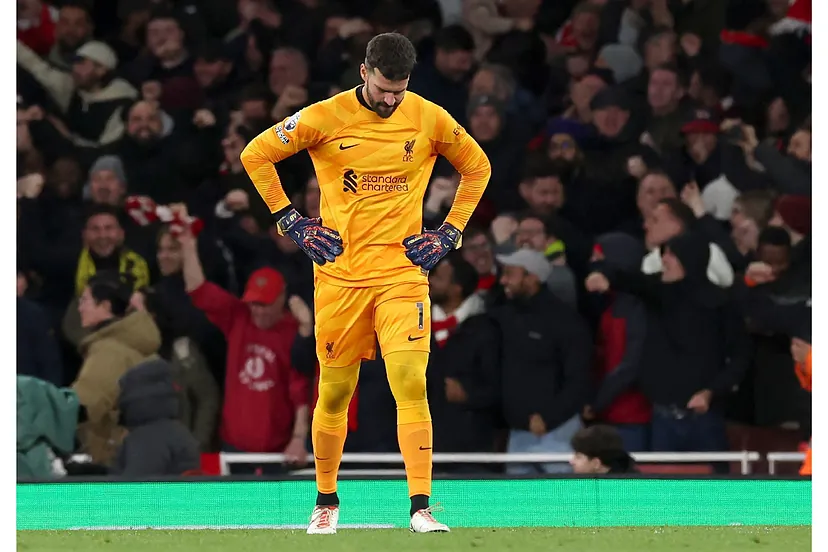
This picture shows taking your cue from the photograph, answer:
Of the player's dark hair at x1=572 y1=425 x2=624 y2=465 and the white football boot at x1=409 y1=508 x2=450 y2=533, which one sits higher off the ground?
the player's dark hair at x1=572 y1=425 x2=624 y2=465

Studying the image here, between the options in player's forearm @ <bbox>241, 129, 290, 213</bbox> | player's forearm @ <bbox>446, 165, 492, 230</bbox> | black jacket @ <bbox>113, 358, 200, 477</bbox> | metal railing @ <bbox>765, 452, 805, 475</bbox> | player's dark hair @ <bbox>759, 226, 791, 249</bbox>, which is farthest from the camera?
player's dark hair @ <bbox>759, 226, 791, 249</bbox>

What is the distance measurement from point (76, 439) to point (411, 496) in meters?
4.45

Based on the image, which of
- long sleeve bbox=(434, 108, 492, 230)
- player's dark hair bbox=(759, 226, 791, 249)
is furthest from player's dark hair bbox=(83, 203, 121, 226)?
player's dark hair bbox=(759, 226, 791, 249)

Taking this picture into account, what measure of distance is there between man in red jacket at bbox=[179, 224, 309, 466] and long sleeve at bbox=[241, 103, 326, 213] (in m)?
3.47

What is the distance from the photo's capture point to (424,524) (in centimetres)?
753

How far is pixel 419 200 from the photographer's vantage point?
26.3 ft

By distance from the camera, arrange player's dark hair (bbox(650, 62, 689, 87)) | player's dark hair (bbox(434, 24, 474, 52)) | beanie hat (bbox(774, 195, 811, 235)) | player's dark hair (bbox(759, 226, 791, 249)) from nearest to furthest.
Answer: player's dark hair (bbox(759, 226, 791, 249)) < beanie hat (bbox(774, 195, 811, 235)) < player's dark hair (bbox(650, 62, 689, 87)) < player's dark hair (bbox(434, 24, 474, 52))

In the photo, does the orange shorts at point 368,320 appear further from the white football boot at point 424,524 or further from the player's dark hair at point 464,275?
the player's dark hair at point 464,275

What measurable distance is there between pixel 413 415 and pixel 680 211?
14.3ft

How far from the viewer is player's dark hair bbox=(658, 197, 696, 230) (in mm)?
11391

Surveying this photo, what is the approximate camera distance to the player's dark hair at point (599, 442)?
33.6 ft

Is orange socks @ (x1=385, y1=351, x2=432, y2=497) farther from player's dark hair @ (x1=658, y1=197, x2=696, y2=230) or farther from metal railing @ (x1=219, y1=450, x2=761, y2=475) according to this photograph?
player's dark hair @ (x1=658, y1=197, x2=696, y2=230)

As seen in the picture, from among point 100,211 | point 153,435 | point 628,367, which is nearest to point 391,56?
point 153,435
